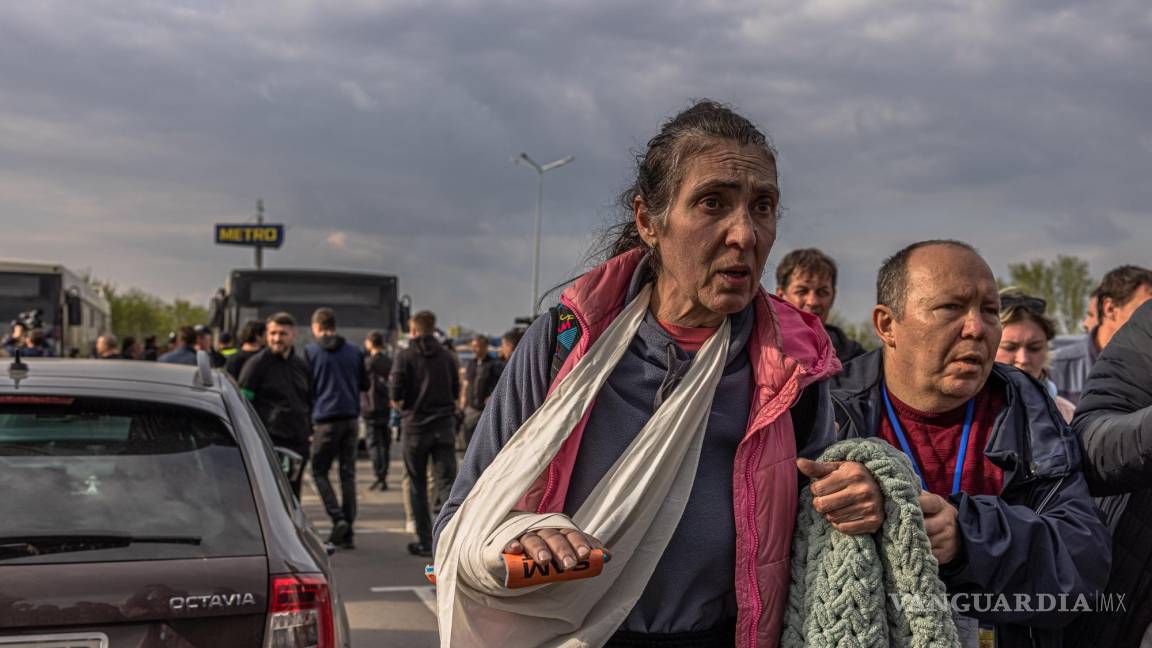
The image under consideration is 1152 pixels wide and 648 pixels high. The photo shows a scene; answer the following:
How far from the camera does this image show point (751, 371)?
2264 mm

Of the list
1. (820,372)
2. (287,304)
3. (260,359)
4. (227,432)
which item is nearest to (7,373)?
(227,432)

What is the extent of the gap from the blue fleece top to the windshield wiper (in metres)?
6.97

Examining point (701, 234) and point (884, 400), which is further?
point (884, 400)

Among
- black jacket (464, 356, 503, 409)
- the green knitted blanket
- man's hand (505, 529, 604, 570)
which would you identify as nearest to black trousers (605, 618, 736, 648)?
the green knitted blanket

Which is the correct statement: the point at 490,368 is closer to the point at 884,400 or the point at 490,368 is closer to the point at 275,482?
the point at 275,482

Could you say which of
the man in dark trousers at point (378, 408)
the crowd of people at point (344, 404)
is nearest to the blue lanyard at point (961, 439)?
the crowd of people at point (344, 404)

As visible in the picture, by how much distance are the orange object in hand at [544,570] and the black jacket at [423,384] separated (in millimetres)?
7903

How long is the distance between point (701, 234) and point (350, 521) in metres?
8.01

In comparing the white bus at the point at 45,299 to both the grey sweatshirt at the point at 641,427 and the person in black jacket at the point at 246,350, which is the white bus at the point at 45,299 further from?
the grey sweatshirt at the point at 641,427

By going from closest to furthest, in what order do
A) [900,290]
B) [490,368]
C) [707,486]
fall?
[707,486]
[900,290]
[490,368]

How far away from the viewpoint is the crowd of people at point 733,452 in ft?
Result: 6.68

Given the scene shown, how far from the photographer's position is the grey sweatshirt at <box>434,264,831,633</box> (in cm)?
210

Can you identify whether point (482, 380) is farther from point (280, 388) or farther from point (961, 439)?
point (961, 439)

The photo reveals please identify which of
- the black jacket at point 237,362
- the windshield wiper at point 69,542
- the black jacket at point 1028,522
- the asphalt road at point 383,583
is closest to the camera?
the black jacket at point 1028,522
